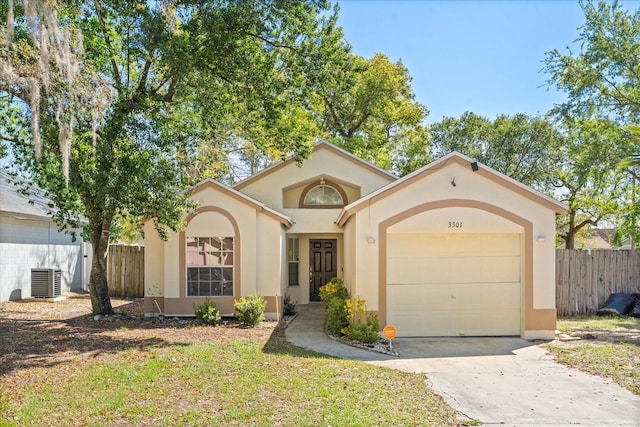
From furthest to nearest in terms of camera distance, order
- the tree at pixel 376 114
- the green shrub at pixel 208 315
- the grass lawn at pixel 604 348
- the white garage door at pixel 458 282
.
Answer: the tree at pixel 376 114 → the green shrub at pixel 208 315 → the white garage door at pixel 458 282 → the grass lawn at pixel 604 348

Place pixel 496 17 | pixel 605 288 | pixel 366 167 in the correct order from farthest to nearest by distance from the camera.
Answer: pixel 366 167 → pixel 605 288 → pixel 496 17

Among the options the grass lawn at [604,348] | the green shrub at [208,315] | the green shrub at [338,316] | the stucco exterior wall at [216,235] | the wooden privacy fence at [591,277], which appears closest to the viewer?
the grass lawn at [604,348]

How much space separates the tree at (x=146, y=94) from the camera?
9.73m

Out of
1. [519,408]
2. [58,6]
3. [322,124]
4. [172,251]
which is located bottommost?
[519,408]

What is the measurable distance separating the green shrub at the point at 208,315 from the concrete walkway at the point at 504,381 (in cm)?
222

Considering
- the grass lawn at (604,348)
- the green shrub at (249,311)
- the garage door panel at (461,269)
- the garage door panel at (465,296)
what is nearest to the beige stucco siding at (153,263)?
the green shrub at (249,311)

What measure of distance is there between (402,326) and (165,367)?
5.62m

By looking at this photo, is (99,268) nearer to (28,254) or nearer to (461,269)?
(28,254)

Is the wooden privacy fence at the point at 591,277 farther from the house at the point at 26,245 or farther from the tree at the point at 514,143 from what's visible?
the house at the point at 26,245

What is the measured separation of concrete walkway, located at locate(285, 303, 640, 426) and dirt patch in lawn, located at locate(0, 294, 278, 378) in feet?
6.71

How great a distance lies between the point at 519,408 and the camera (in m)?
6.59

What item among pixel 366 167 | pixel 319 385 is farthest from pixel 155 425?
pixel 366 167

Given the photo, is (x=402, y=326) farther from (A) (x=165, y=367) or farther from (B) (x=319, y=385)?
(A) (x=165, y=367)

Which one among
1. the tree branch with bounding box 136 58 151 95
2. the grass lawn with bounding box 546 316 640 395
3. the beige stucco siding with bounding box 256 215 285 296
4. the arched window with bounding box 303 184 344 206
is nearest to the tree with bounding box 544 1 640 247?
the grass lawn with bounding box 546 316 640 395
